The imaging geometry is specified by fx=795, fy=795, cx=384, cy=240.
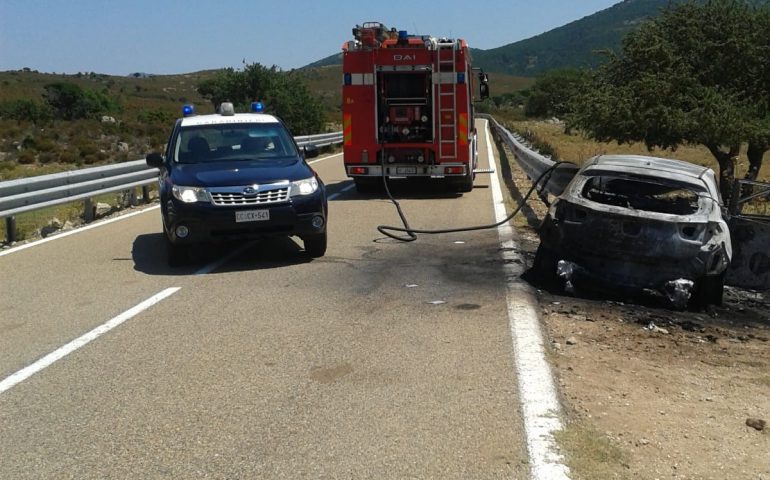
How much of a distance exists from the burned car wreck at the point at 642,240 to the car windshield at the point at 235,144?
154 inches

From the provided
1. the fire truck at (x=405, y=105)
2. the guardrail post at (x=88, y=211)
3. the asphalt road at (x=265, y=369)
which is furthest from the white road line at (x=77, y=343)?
the fire truck at (x=405, y=105)

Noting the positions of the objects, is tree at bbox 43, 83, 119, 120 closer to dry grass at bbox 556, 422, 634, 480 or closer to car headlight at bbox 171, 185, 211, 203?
car headlight at bbox 171, 185, 211, 203

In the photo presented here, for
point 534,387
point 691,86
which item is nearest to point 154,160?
point 534,387

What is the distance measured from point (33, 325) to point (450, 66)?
10923 millimetres

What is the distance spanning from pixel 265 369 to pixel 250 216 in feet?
12.2

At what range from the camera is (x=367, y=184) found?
17516 millimetres

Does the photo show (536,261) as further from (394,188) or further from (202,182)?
(394,188)

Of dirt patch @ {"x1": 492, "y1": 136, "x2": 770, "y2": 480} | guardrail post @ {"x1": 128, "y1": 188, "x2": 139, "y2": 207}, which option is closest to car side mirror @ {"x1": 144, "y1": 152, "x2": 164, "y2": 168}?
dirt patch @ {"x1": 492, "y1": 136, "x2": 770, "y2": 480}

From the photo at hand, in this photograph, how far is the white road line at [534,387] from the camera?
407 cm

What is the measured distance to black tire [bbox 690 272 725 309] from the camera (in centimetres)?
735

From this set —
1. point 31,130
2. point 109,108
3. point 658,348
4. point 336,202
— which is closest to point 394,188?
point 336,202

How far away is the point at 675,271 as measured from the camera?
729 cm

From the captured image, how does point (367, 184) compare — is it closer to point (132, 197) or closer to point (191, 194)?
point (132, 197)

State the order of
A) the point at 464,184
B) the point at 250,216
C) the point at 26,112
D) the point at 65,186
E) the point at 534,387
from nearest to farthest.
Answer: the point at 534,387 → the point at 250,216 → the point at 65,186 → the point at 464,184 → the point at 26,112
